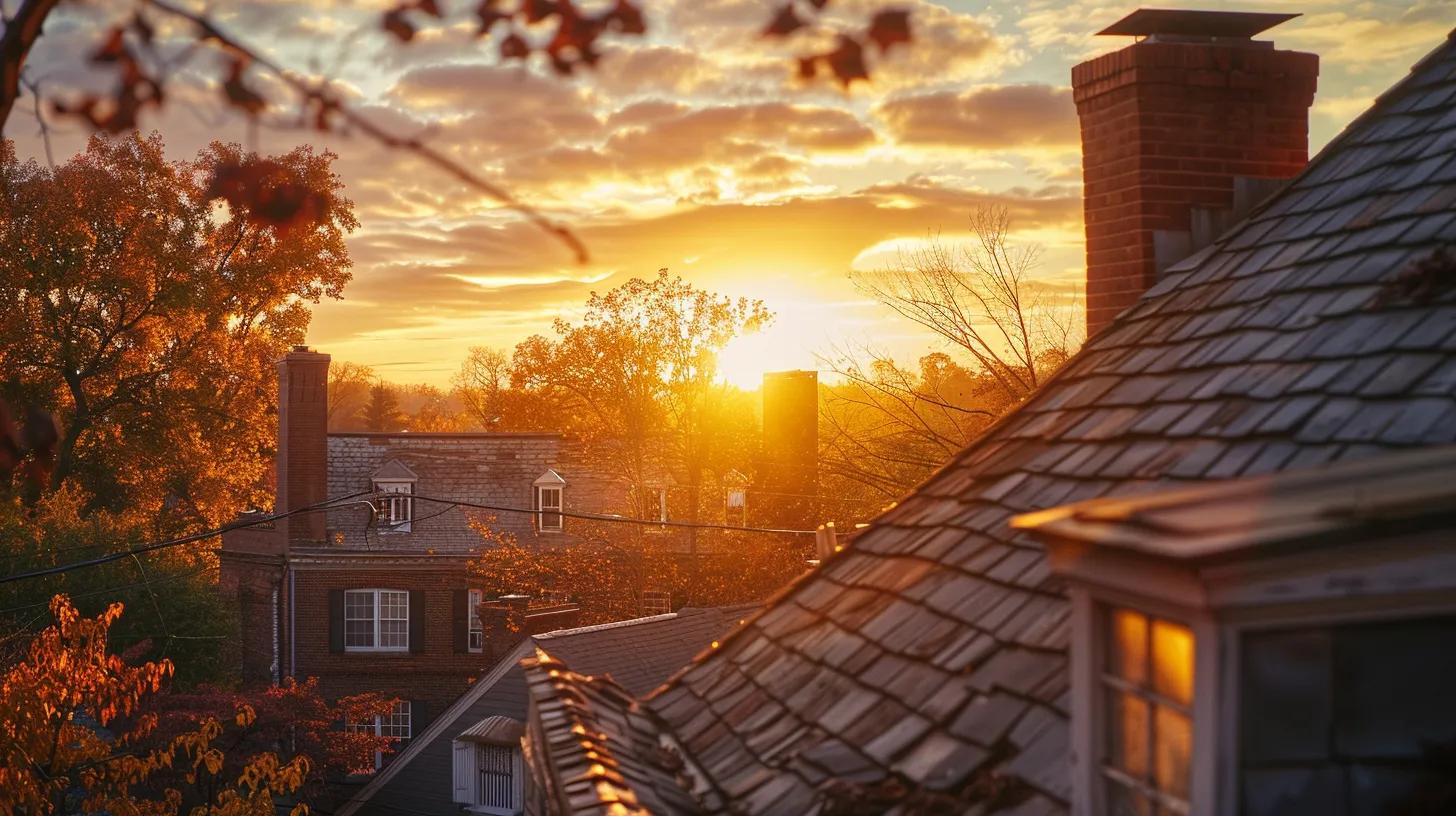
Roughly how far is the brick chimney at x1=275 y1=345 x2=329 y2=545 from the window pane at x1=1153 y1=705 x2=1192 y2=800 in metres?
36.3

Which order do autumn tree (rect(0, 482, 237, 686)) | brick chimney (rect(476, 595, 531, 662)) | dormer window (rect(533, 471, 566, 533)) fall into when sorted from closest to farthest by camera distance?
1. brick chimney (rect(476, 595, 531, 662))
2. autumn tree (rect(0, 482, 237, 686))
3. dormer window (rect(533, 471, 566, 533))

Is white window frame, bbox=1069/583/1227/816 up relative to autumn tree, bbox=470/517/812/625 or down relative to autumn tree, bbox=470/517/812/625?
up

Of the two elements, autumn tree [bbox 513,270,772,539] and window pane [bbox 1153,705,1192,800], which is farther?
autumn tree [bbox 513,270,772,539]

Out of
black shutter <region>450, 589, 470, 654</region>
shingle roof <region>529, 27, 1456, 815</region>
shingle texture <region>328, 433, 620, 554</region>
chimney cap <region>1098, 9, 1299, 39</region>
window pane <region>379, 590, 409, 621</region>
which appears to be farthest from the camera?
shingle texture <region>328, 433, 620, 554</region>

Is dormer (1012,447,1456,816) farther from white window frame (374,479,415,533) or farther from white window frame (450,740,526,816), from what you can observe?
white window frame (374,479,415,533)

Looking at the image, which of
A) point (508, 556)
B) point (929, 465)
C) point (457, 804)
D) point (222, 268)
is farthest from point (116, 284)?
point (929, 465)

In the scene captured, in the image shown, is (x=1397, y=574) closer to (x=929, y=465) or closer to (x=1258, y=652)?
(x=1258, y=652)

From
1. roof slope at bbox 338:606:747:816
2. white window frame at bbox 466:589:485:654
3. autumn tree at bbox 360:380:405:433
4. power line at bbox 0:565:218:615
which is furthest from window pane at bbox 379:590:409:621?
autumn tree at bbox 360:380:405:433

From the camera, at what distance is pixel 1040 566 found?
4.52 meters

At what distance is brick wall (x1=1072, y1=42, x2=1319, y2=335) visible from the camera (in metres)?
7.11

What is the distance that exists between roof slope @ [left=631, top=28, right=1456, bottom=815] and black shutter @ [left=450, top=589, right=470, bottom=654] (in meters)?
31.3

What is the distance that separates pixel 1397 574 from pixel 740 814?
277 cm

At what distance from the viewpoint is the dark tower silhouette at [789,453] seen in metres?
36.7

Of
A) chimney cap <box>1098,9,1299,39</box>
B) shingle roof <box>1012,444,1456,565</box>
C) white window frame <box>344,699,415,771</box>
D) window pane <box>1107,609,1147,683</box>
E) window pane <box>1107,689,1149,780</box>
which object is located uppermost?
chimney cap <box>1098,9,1299,39</box>
